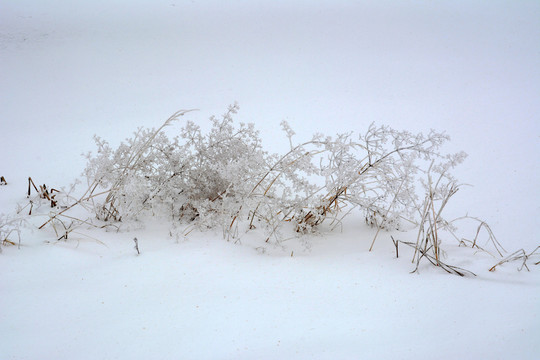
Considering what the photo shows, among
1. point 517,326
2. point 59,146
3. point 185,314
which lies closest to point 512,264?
point 517,326

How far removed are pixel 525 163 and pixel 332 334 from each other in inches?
91.0

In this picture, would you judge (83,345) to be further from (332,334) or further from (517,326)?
(517,326)

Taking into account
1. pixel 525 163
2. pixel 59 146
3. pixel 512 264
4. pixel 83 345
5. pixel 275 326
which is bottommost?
pixel 83 345

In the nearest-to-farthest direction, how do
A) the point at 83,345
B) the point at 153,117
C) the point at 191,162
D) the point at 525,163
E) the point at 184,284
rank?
1. the point at 83,345
2. the point at 184,284
3. the point at 191,162
4. the point at 525,163
5. the point at 153,117

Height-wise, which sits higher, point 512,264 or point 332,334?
point 512,264

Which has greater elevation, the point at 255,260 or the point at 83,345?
the point at 255,260

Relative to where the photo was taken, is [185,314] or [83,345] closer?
[83,345]

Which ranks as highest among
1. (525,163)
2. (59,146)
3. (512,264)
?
(525,163)

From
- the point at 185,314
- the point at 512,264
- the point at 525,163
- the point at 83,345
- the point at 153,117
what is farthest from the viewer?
the point at 153,117

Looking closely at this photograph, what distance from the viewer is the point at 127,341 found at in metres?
1.35

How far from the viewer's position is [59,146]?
10.3 feet

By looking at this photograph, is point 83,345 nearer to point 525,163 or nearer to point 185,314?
point 185,314

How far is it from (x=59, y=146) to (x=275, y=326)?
8.00ft

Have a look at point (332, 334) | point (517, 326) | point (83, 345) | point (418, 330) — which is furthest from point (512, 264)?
point (83, 345)
